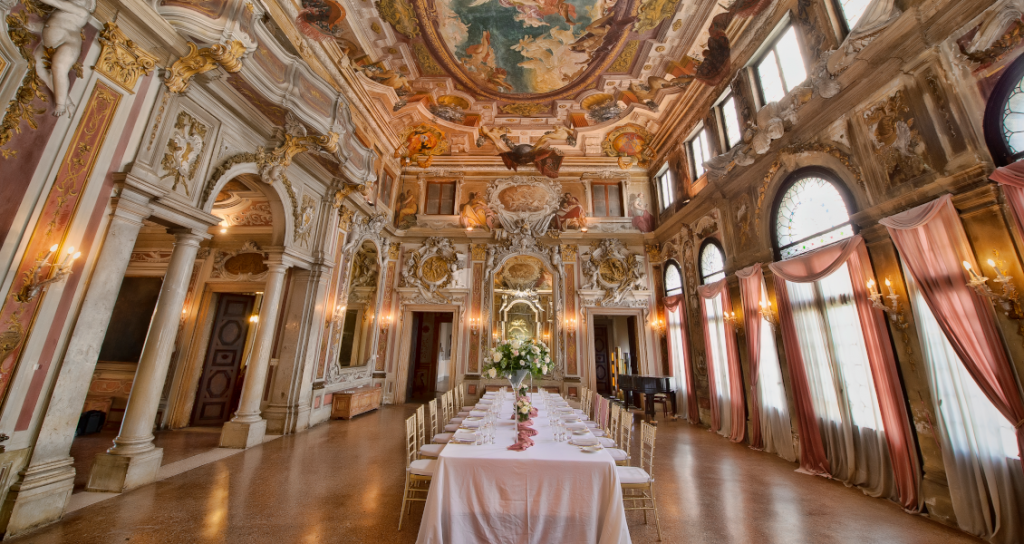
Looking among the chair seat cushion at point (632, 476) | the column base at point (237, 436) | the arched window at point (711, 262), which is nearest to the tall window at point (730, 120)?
the arched window at point (711, 262)

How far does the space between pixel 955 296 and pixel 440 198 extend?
1129cm

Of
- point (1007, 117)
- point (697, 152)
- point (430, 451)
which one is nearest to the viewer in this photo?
point (1007, 117)

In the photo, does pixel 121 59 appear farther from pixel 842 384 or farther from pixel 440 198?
pixel 842 384

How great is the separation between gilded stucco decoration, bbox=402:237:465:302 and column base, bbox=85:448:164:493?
7.34m

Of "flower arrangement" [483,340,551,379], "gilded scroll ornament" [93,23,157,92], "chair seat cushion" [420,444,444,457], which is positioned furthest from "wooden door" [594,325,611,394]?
"gilded scroll ornament" [93,23,157,92]

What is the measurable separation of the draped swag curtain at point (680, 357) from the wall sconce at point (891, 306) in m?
4.93

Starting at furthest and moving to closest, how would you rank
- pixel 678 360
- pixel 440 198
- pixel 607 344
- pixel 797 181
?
pixel 607 344, pixel 440 198, pixel 678 360, pixel 797 181

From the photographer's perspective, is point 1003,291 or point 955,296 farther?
point 955,296

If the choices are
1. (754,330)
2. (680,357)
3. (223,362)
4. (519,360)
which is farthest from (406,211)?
(754,330)

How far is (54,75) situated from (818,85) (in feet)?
28.6

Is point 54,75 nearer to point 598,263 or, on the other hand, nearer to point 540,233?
point 540,233

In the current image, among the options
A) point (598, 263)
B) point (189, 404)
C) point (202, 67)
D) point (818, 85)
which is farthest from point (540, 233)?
point (189, 404)

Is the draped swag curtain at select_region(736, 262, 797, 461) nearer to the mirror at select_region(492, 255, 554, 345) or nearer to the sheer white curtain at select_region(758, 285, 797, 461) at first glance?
the sheer white curtain at select_region(758, 285, 797, 461)

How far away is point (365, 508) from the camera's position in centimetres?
361
